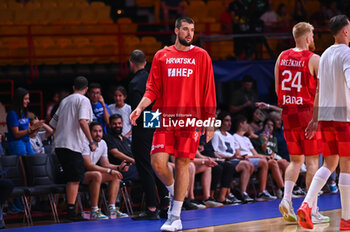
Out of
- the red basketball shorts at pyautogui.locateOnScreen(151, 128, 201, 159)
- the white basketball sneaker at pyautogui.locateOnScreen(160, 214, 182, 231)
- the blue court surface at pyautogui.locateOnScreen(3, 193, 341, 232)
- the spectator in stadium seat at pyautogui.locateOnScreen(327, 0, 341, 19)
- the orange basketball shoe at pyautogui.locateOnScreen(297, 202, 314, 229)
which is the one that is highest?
the spectator in stadium seat at pyautogui.locateOnScreen(327, 0, 341, 19)

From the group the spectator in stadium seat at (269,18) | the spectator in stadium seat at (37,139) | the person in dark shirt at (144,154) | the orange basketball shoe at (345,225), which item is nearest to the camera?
the orange basketball shoe at (345,225)

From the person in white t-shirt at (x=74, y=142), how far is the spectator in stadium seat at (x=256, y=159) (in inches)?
120

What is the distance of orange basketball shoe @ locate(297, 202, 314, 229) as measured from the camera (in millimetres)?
5391

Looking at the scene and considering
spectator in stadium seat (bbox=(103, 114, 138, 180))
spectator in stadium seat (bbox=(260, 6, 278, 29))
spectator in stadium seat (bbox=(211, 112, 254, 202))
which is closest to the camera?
spectator in stadium seat (bbox=(103, 114, 138, 180))

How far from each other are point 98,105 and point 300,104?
4.30 m

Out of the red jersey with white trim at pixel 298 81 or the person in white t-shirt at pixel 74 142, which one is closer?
the red jersey with white trim at pixel 298 81

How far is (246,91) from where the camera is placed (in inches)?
453

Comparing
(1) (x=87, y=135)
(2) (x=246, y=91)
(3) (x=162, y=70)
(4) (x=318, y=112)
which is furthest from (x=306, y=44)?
(2) (x=246, y=91)

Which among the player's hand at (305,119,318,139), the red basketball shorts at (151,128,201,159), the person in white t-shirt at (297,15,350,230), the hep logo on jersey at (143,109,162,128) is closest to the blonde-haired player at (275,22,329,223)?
the player's hand at (305,119,318,139)

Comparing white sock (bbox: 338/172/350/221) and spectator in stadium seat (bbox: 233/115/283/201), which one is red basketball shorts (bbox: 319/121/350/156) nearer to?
white sock (bbox: 338/172/350/221)

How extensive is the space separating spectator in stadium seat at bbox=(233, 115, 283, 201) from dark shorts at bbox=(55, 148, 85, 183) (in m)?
3.16

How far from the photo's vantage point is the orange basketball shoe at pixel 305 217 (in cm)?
539

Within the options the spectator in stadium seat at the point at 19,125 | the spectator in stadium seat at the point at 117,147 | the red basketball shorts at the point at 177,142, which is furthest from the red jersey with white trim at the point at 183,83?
the spectator in stadium seat at the point at 19,125

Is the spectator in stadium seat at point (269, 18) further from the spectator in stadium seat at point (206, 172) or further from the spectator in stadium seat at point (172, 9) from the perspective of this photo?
the spectator in stadium seat at point (206, 172)
